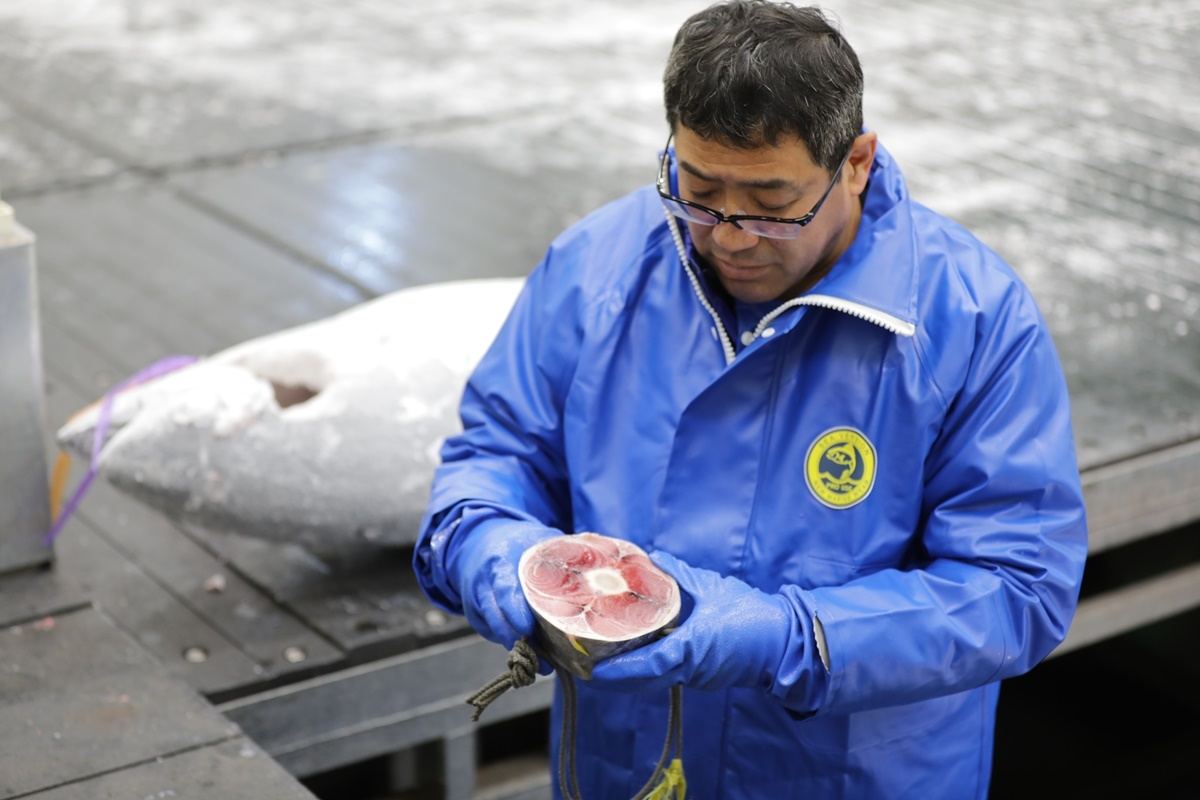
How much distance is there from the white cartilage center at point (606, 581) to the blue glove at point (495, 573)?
0.32 ft

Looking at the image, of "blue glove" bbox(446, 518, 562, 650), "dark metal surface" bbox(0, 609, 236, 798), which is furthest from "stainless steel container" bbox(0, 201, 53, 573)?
"blue glove" bbox(446, 518, 562, 650)

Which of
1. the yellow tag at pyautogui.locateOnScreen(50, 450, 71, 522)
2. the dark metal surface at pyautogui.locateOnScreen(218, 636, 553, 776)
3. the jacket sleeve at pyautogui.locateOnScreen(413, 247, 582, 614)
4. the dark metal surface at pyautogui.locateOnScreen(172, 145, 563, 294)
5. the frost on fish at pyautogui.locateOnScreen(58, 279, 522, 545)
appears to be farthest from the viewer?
the dark metal surface at pyautogui.locateOnScreen(172, 145, 563, 294)

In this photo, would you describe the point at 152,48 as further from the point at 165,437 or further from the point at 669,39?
the point at 165,437

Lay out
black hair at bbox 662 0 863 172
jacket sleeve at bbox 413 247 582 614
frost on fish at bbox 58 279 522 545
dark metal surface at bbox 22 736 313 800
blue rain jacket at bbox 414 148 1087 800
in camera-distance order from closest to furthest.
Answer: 1. black hair at bbox 662 0 863 172
2. blue rain jacket at bbox 414 148 1087 800
3. jacket sleeve at bbox 413 247 582 614
4. dark metal surface at bbox 22 736 313 800
5. frost on fish at bbox 58 279 522 545

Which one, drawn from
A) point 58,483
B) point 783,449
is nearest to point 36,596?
point 58,483

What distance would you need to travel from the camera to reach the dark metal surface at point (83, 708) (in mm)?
2848

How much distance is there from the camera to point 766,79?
2068 mm

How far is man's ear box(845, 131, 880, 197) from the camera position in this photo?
2248 millimetres

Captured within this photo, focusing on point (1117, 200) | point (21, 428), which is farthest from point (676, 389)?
point (1117, 200)

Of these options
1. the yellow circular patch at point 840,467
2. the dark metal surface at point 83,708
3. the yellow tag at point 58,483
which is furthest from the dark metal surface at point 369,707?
the yellow circular patch at point 840,467

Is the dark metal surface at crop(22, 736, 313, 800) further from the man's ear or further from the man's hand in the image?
the man's ear

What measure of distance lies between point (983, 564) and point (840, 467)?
0.80ft

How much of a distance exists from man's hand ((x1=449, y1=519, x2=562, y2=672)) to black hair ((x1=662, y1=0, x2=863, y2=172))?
64 centimetres

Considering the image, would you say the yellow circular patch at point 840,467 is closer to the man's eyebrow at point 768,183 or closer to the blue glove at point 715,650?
the blue glove at point 715,650
